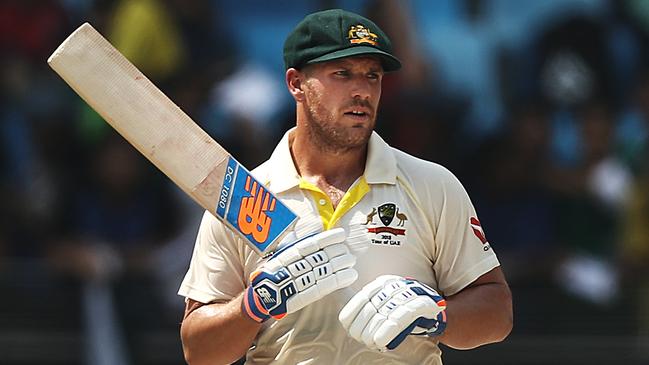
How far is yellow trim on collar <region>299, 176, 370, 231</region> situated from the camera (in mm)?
3227

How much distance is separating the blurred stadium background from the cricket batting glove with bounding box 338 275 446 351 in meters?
3.59

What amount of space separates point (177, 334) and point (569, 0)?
274 cm

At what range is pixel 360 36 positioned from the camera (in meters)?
3.18

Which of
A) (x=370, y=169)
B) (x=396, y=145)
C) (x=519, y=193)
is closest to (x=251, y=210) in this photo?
(x=370, y=169)

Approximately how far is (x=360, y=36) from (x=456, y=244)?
55 cm

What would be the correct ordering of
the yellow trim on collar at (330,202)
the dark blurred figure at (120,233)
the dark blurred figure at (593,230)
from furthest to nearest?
the dark blurred figure at (593,230)
the dark blurred figure at (120,233)
the yellow trim on collar at (330,202)

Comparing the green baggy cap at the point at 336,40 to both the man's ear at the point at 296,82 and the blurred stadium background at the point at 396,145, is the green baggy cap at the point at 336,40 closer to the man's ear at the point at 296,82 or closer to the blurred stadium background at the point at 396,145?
the man's ear at the point at 296,82

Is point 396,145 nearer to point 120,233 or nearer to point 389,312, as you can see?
point 120,233

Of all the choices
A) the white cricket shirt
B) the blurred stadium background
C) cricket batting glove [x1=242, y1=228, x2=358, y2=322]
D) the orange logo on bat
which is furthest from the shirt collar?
the blurred stadium background

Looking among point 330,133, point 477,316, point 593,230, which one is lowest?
point 593,230

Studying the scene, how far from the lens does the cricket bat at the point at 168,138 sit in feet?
10.2

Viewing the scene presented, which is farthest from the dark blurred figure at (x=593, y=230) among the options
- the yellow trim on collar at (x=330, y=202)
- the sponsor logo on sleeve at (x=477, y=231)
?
the yellow trim on collar at (x=330, y=202)

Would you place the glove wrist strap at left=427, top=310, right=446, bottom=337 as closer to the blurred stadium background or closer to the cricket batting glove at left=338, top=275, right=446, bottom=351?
the cricket batting glove at left=338, top=275, right=446, bottom=351

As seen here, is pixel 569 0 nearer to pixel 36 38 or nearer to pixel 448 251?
pixel 36 38
